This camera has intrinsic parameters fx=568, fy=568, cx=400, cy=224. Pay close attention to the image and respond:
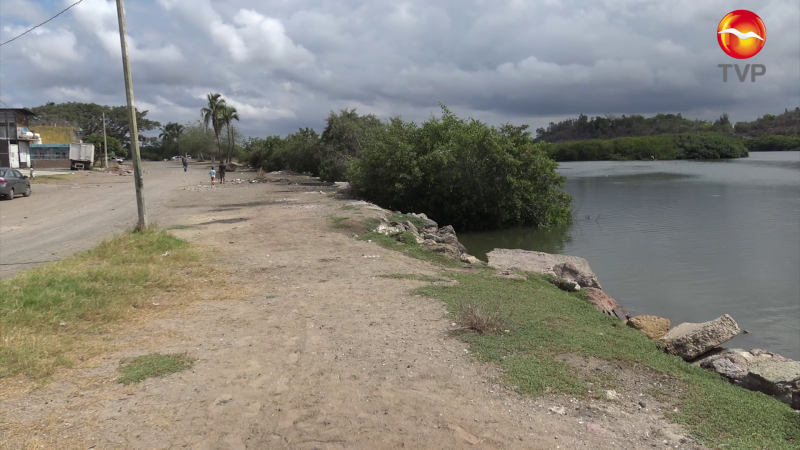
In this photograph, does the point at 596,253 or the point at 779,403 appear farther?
the point at 596,253

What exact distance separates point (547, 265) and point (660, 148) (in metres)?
101

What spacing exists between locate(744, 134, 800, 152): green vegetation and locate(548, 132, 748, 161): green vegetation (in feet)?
27.4

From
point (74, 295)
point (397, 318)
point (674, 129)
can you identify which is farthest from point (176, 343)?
point (674, 129)

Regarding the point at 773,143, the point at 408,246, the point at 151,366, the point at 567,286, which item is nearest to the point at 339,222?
the point at 408,246

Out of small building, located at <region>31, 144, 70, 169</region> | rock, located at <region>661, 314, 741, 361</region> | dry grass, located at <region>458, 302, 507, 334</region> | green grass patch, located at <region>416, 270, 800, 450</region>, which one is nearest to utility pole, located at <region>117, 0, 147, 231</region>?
green grass patch, located at <region>416, 270, 800, 450</region>

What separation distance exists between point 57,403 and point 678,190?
4170 centimetres

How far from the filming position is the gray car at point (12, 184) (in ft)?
83.1

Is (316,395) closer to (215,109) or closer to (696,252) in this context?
(696,252)

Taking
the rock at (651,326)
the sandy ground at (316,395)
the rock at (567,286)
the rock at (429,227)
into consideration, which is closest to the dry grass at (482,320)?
the sandy ground at (316,395)

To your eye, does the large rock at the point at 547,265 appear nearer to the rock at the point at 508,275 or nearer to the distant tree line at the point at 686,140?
the rock at the point at 508,275

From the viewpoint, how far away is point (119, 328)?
661 centimetres

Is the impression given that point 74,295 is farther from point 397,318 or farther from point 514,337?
point 514,337

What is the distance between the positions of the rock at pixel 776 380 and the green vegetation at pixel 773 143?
119439 millimetres

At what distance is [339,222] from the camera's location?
15.8 m
